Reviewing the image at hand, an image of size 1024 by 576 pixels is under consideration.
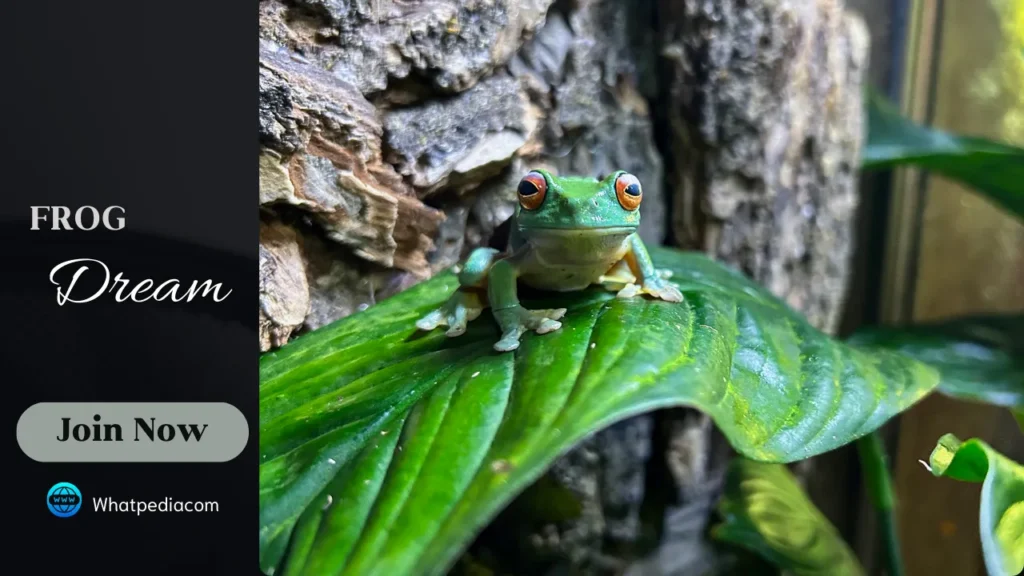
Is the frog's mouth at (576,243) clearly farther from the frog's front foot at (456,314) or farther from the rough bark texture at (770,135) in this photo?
the rough bark texture at (770,135)

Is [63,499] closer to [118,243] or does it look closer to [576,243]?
[118,243]

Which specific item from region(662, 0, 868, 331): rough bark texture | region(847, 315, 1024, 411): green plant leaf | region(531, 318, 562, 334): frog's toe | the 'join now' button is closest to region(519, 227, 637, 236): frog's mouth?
region(531, 318, 562, 334): frog's toe

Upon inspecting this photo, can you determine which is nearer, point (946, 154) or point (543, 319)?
point (543, 319)

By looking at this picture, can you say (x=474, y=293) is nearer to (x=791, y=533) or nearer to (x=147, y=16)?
(x=147, y=16)

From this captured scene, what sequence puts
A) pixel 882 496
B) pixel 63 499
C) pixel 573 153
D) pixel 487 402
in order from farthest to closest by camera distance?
pixel 573 153
pixel 882 496
pixel 63 499
pixel 487 402

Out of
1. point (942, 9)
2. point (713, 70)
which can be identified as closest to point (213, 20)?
point (713, 70)

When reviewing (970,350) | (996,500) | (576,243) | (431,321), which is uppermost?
(576,243)

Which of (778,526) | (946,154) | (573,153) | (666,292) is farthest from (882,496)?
(573,153)

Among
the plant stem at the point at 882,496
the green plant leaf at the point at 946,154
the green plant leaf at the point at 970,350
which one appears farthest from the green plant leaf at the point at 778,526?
the green plant leaf at the point at 946,154
